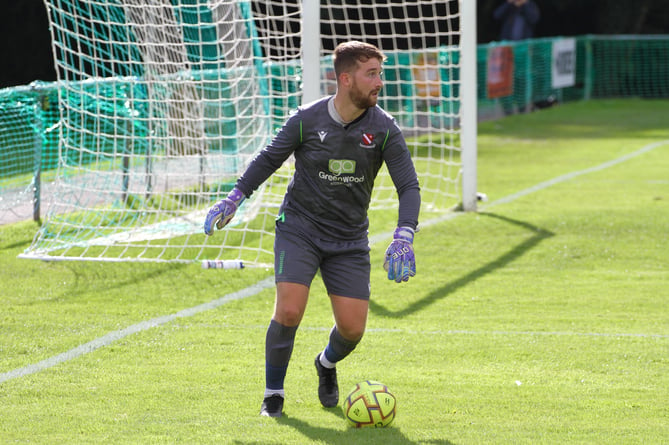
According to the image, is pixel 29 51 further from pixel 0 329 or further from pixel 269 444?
pixel 269 444

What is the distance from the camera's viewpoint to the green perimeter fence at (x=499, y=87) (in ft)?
36.1

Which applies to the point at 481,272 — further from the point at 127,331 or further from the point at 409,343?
the point at 127,331

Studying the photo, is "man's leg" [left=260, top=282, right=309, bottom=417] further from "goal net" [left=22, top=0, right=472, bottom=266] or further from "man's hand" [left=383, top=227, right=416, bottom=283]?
"goal net" [left=22, top=0, right=472, bottom=266]

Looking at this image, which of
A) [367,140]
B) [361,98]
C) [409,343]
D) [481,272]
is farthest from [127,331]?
[481,272]

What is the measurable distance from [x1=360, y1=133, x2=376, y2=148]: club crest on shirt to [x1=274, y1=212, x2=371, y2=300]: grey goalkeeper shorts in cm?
48

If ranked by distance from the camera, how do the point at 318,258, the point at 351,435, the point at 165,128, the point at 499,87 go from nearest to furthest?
the point at 351,435
the point at 318,258
the point at 165,128
the point at 499,87

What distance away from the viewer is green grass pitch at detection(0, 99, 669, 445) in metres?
4.75

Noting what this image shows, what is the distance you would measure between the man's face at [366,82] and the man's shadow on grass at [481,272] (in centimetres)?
257

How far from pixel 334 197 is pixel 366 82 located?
60 cm

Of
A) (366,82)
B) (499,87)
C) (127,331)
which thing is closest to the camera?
(366,82)

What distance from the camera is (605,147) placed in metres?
17.1

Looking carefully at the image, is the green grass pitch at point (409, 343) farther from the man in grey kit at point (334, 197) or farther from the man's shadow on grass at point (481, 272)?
the man in grey kit at point (334, 197)

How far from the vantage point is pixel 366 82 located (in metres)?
4.79

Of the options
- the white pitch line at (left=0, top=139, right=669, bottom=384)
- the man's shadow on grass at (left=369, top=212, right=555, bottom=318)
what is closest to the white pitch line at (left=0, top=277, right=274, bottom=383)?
the white pitch line at (left=0, top=139, right=669, bottom=384)
